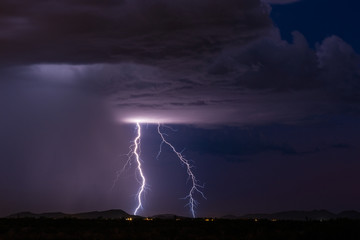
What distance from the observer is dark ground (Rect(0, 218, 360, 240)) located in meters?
24.2

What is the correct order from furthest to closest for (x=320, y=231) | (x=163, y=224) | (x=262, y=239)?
(x=163, y=224), (x=320, y=231), (x=262, y=239)

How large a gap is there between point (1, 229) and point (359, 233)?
15479 millimetres

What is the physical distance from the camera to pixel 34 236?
941 inches

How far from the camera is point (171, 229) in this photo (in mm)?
26344

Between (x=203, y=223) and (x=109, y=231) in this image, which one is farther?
(x=203, y=223)

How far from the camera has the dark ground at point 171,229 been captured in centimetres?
2424

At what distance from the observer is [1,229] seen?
1078 inches

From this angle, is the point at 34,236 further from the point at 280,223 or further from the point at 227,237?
the point at 280,223

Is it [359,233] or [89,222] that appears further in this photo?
[89,222]

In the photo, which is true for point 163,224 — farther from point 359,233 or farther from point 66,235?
point 359,233

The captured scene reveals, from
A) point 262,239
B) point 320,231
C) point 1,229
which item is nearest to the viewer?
point 262,239

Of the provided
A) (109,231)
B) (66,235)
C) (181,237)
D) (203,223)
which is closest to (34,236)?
(66,235)

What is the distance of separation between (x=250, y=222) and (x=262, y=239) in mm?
8472

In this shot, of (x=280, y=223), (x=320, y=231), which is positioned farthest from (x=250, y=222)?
(x=320, y=231)
